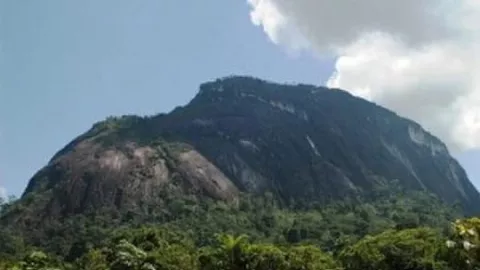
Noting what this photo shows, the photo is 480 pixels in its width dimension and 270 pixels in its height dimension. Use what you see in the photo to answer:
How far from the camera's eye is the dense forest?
46.6 meters

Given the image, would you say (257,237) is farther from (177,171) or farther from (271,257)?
(271,257)

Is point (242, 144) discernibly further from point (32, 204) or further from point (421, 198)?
point (32, 204)

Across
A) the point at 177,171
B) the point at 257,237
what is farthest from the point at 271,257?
the point at 177,171

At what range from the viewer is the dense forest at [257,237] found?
46625 mm

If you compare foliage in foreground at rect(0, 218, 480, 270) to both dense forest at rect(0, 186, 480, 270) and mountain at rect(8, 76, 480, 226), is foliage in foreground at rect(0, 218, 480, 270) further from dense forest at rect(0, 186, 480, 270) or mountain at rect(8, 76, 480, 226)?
mountain at rect(8, 76, 480, 226)

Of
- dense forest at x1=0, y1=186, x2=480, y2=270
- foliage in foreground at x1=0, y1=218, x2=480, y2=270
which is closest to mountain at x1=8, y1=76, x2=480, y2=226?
dense forest at x1=0, y1=186, x2=480, y2=270

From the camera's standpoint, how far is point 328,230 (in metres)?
129

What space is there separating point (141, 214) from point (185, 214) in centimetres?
803

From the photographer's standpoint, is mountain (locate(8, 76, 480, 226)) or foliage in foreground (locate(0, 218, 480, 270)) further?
mountain (locate(8, 76, 480, 226))

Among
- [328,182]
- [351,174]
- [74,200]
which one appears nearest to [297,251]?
[74,200]

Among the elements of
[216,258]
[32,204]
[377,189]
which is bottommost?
[216,258]

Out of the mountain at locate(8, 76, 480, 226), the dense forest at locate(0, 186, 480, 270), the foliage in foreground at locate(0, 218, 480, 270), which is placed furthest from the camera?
the mountain at locate(8, 76, 480, 226)

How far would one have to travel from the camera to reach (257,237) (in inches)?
4702

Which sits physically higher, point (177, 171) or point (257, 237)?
point (177, 171)
